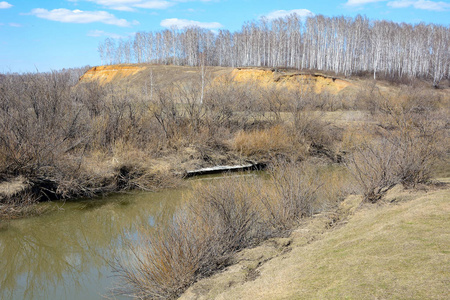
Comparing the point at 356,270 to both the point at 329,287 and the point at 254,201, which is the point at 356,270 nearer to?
the point at 329,287

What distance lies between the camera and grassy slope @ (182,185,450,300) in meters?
4.51

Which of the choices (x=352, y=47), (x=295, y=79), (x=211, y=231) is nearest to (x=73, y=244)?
(x=211, y=231)

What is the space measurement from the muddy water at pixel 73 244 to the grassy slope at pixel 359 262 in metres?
3.01

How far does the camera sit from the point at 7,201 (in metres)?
12.3

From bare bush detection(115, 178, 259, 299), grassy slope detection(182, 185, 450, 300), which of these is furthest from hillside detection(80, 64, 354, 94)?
grassy slope detection(182, 185, 450, 300)

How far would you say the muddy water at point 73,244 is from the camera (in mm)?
8086

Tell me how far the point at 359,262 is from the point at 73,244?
27.9 feet

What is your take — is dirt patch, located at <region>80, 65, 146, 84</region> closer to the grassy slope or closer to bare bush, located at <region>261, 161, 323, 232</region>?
bare bush, located at <region>261, 161, 323, 232</region>

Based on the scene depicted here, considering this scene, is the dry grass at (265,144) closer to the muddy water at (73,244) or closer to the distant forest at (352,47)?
the muddy water at (73,244)

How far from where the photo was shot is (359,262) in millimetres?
5367

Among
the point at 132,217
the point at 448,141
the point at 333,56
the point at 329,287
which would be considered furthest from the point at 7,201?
the point at 333,56

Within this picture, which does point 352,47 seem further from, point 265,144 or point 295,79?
point 265,144

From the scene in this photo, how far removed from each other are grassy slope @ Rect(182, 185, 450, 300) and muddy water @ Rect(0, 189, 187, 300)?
9.87 feet

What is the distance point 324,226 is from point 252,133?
14.1 meters
